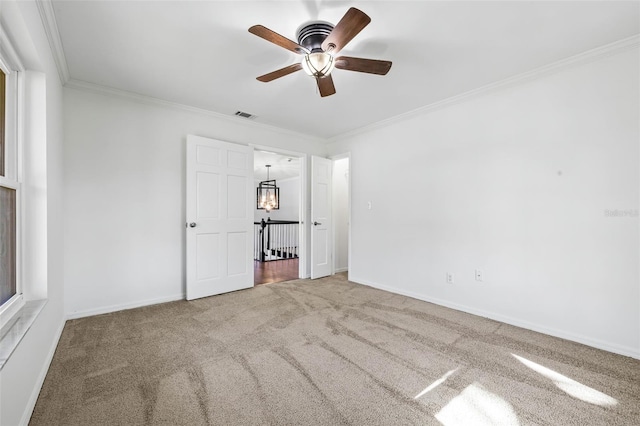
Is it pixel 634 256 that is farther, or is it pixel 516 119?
pixel 516 119

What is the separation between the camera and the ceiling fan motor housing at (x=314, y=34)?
1.99 m

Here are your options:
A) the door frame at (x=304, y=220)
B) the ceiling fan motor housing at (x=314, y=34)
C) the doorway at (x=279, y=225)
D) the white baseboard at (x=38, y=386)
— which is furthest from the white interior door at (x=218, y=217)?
the ceiling fan motor housing at (x=314, y=34)

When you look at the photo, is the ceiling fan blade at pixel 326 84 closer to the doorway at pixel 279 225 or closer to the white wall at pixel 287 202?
the doorway at pixel 279 225

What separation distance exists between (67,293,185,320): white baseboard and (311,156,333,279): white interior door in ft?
6.84

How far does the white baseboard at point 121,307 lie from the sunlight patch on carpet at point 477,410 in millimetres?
3119

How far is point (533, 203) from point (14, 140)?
4012mm

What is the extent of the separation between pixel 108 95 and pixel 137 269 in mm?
1952

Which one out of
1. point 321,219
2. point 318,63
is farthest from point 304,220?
point 318,63

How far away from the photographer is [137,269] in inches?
127

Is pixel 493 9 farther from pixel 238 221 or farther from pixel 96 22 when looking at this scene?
pixel 238 221

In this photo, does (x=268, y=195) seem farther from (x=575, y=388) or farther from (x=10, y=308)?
(x=575, y=388)

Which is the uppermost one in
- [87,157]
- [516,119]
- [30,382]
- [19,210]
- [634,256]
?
[516,119]

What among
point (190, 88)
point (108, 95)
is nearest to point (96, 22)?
point (190, 88)

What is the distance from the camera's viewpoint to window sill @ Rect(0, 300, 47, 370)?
4.00ft
